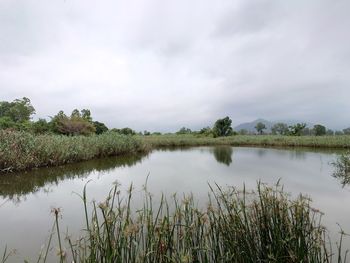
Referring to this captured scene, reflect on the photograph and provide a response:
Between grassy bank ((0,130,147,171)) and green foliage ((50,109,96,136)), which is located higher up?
green foliage ((50,109,96,136))

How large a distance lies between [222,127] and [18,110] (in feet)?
75.8

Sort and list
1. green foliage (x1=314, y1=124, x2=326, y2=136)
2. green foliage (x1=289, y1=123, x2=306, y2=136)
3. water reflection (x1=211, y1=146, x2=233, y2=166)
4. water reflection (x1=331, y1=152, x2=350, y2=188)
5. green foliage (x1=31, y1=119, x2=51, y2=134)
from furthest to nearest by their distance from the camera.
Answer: green foliage (x1=314, y1=124, x2=326, y2=136), green foliage (x1=289, y1=123, x2=306, y2=136), green foliage (x1=31, y1=119, x2=51, y2=134), water reflection (x1=211, y1=146, x2=233, y2=166), water reflection (x1=331, y1=152, x2=350, y2=188)

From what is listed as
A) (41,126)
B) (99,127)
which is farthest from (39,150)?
(99,127)

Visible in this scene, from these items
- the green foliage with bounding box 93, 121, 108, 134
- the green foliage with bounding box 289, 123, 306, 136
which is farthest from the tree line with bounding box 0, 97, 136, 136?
the green foliage with bounding box 289, 123, 306, 136

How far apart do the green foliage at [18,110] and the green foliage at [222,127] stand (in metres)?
21.1

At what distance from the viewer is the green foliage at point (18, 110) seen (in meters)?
29.8

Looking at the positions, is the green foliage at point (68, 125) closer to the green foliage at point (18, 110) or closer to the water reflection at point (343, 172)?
the green foliage at point (18, 110)

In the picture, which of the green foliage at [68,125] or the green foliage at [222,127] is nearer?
the green foliage at [68,125]

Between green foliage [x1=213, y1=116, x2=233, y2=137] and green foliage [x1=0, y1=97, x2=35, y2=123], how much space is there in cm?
2111

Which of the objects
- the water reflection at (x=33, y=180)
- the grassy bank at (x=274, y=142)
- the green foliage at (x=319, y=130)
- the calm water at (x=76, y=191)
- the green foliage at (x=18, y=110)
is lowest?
the calm water at (x=76, y=191)

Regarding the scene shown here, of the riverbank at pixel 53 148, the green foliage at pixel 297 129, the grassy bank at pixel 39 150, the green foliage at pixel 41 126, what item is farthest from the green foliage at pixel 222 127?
the grassy bank at pixel 39 150

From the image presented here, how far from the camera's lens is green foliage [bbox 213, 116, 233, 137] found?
33750 millimetres

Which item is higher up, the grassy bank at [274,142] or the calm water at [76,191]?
the grassy bank at [274,142]

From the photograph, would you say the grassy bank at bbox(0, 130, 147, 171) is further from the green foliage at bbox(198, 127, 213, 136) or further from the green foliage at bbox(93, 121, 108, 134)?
the green foliage at bbox(198, 127, 213, 136)
